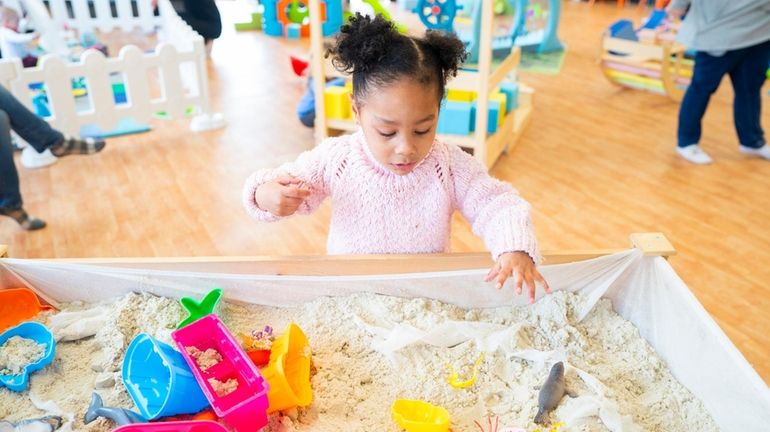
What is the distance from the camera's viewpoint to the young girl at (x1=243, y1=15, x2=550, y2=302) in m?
0.78

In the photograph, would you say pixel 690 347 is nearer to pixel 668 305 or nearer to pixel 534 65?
pixel 668 305

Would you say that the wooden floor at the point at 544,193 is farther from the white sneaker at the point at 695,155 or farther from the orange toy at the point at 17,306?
the orange toy at the point at 17,306

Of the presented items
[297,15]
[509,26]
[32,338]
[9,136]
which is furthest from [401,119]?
[297,15]

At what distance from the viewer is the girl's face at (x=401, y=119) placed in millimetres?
766

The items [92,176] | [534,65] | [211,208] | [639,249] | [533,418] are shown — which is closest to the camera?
[533,418]

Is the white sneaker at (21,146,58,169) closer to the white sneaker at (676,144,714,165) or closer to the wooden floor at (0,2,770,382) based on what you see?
the wooden floor at (0,2,770,382)

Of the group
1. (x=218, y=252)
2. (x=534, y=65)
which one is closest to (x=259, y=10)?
(x=534, y=65)

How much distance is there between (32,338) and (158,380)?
21cm

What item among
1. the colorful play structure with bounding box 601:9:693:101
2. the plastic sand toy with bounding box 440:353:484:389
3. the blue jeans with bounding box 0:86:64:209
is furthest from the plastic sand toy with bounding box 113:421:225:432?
the colorful play structure with bounding box 601:9:693:101

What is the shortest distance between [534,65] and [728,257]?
1936 millimetres

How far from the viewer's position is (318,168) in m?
0.94

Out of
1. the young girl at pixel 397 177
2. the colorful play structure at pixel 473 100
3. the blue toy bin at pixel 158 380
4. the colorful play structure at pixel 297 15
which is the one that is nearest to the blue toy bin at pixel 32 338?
the blue toy bin at pixel 158 380

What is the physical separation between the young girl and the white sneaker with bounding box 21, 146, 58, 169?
57.6 inches

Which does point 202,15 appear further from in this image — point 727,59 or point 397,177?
point 727,59
